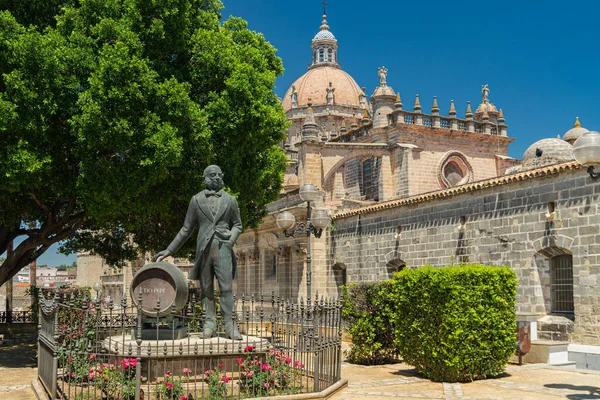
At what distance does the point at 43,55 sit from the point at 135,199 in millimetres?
3775

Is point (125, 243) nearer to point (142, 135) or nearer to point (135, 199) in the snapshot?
point (135, 199)

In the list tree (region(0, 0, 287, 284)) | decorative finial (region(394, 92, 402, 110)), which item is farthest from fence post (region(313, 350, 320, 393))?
decorative finial (region(394, 92, 402, 110))

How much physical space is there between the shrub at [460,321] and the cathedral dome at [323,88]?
45.1 m

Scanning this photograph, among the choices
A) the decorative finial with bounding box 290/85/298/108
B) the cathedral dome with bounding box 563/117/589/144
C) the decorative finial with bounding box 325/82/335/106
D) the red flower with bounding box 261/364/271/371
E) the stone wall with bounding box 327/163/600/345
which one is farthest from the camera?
the decorative finial with bounding box 290/85/298/108

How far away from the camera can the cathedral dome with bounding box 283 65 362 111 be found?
185 ft

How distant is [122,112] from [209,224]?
193 inches

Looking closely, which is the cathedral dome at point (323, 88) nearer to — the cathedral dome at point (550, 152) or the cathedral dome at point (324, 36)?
the cathedral dome at point (324, 36)

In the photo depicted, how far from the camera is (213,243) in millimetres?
9898

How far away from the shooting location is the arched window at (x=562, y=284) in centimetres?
1463

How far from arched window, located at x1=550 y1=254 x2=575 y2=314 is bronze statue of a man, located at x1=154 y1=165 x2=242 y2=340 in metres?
8.82

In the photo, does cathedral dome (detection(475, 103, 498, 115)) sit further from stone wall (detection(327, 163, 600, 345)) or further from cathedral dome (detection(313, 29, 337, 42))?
cathedral dome (detection(313, 29, 337, 42))

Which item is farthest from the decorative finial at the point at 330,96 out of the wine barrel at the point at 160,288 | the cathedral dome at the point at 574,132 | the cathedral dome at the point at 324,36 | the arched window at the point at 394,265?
the wine barrel at the point at 160,288

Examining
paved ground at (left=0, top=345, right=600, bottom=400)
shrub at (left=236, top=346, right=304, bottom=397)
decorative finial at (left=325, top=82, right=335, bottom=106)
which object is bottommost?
paved ground at (left=0, top=345, right=600, bottom=400)

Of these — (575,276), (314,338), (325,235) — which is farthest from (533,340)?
(325,235)
